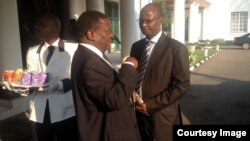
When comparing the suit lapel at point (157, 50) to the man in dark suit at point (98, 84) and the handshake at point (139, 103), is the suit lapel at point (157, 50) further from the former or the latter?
the man in dark suit at point (98, 84)

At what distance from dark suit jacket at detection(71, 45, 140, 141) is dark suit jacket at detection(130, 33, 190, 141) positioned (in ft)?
1.49

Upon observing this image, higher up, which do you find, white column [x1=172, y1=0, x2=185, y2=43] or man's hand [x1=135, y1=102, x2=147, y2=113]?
white column [x1=172, y1=0, x2=185, y2=43]

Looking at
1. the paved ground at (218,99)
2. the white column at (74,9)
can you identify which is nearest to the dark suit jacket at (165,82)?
the paved ground at (218,99)

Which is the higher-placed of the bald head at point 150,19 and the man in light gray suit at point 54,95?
the bald head at point 150,19

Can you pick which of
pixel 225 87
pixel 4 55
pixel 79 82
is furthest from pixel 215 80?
pixel 79 82

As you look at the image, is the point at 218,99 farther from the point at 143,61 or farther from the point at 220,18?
the point at 220,18

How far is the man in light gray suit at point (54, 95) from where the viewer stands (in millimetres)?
2768

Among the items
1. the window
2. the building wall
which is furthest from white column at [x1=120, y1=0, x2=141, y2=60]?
the window

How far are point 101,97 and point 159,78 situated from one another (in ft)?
2.54

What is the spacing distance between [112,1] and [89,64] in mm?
18057

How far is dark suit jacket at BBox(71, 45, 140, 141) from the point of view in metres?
1.94

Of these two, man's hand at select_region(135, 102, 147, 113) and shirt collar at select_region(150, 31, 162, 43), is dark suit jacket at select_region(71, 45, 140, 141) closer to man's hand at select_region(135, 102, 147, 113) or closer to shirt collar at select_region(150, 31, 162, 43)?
man's hand at select_region(135, 102, 147, 113)

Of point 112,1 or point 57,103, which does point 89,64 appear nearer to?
point 57,103

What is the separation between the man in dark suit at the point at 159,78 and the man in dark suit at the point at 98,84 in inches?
19.0
